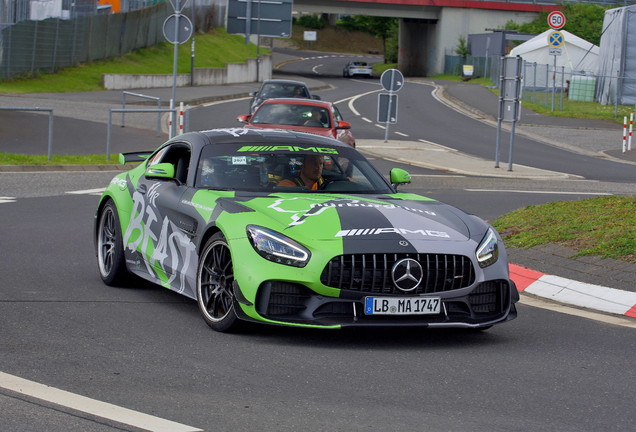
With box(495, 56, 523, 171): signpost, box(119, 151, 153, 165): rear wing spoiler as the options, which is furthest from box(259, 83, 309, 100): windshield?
box(119, 151, 153, 165): rear wing spoiler

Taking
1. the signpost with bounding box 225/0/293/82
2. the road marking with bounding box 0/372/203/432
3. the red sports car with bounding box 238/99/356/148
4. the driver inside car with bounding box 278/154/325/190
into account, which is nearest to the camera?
the road marking with bounding box 0/372/203/432

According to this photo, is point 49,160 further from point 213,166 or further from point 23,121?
point 213,166

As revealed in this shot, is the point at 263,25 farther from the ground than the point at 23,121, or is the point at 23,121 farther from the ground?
the point at 263,25

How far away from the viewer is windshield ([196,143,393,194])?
22.2 ft

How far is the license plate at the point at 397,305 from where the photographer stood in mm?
5531

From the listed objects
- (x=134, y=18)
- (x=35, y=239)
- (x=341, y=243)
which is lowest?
(x=35, y=239)

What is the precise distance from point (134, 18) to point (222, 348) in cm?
4696

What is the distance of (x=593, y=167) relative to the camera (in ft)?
77.9

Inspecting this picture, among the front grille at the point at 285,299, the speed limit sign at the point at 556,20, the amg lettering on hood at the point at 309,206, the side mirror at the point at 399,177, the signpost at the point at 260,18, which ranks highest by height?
the signpost at the point at 260,18

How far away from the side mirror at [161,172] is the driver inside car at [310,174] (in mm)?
871

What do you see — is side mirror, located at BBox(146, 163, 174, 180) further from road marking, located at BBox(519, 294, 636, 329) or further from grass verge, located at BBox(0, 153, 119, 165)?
grass verge, located at BBox(0, 153, 119, 165)

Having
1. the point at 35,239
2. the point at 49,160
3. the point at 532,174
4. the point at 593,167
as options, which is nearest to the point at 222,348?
the point at 35,239

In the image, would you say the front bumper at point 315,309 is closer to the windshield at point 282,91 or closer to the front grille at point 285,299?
the front grille at point 285,299

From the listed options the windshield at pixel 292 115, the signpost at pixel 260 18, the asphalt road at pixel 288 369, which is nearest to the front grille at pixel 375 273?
the asphalt road at pixel 288 369
